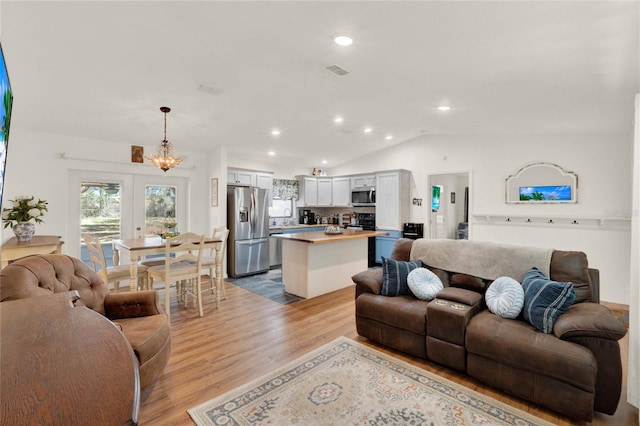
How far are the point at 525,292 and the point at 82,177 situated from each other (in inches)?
232

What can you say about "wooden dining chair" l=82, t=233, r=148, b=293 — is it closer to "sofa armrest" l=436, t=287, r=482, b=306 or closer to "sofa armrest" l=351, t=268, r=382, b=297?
"sofa armrest" l=351, t=268, r=382, b=297

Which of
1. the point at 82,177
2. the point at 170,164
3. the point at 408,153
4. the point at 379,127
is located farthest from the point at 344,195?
the point at 82,177

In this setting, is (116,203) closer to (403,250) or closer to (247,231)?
(247,231)

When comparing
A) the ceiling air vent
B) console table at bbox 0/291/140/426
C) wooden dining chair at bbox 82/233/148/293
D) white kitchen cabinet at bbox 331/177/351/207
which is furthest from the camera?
white kitchen cabinet at bbox 331/177/351/207

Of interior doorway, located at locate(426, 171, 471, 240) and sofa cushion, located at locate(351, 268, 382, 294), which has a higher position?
interior doorway, located at locate(426, 171, 471, 240)

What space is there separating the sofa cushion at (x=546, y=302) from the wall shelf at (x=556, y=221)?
302cm

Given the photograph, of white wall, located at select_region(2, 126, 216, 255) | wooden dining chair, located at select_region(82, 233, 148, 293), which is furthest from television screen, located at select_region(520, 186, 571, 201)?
white wall, located at select_region(2, 126, 216, 255)

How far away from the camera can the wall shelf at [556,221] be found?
168 inches

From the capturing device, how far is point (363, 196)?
7195 mm

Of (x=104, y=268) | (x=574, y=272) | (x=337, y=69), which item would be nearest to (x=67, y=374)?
(x=337, y=69)

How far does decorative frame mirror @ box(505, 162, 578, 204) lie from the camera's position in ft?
15.2

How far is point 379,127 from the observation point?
5297 mm

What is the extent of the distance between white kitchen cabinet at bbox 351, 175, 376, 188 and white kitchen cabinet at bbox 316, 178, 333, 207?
2.25ft

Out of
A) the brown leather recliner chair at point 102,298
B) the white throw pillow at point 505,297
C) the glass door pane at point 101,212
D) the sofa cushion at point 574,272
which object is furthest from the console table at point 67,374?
the glass door pane at point 101,212
